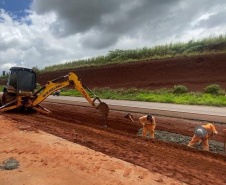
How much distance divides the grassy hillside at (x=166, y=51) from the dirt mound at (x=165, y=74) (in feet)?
6.04

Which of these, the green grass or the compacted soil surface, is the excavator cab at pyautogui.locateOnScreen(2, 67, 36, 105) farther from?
the green grass

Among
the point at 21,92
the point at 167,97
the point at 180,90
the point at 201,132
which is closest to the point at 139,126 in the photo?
the point at 201,132

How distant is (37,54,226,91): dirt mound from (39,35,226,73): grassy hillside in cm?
184

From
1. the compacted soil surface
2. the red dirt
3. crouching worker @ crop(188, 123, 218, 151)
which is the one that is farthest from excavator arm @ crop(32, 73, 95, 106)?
crouching worker @ crop(188, 123, 218, 151)

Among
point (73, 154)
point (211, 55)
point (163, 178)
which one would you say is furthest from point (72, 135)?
point (211, 55)

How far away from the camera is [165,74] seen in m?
32.4

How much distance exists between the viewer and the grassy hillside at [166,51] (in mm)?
32750

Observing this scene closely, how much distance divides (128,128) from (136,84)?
1928cm

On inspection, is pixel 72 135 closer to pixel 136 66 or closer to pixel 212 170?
pixel 212 170

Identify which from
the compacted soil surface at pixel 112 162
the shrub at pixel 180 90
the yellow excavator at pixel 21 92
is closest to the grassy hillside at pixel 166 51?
the shrub at pixel 180 90

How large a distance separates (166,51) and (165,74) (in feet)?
20.7

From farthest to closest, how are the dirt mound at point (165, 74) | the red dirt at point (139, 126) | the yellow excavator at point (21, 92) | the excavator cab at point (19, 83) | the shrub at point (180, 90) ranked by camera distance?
1. the dirt mound at point (165, 74)
2. the shrub at point (180, 90)
3. the excavator cab at point (19, 83)
4. the yellow excavator at point (21, 92)
5. the red dirt at point (139, 126)

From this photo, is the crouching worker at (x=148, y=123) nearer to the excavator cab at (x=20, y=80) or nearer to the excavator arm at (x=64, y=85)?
the excavator arm at (x=64, y=85)

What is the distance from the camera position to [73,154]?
6570 millimetres
